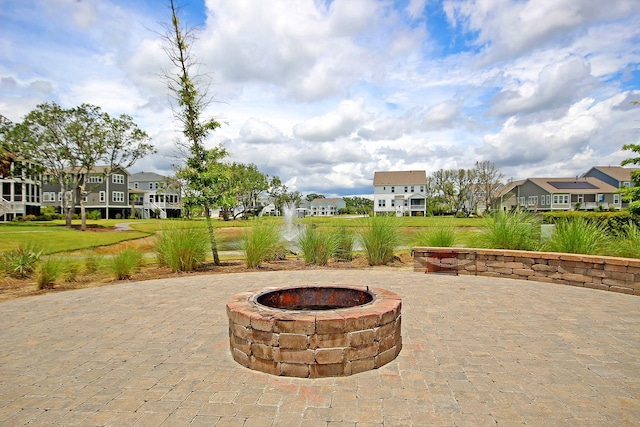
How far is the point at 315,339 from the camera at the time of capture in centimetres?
339

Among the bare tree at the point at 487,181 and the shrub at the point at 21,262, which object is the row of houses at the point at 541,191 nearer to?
the bare tree at the point at 487,181

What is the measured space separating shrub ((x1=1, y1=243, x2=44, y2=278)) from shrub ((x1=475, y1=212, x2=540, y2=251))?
432 inches

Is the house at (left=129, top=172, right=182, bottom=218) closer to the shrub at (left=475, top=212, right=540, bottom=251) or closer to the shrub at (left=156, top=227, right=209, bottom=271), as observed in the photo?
the shrub at (left=156, top=227, right=209, bottom=271)

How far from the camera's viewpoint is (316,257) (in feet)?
36.0

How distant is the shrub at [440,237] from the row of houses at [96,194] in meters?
21.2

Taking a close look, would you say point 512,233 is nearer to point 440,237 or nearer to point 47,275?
point 440,237

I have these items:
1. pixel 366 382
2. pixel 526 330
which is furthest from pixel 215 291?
pixel 526 330

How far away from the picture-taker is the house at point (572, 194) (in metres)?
51.8

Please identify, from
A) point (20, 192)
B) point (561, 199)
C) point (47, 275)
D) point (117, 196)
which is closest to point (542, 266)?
point (47, 275)

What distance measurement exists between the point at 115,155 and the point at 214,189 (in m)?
26.6

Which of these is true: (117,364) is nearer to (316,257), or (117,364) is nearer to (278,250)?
(316,257)

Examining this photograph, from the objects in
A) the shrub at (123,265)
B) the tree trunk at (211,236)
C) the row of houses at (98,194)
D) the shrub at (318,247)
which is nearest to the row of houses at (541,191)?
the row of houses at (98,194)

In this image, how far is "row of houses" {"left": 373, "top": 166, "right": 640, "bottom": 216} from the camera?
52.0 m

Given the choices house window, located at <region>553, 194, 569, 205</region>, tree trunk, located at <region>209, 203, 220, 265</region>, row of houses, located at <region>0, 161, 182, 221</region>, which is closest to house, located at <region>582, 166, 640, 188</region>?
house window, located at <region>553, 194, 569, 205</region>
